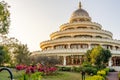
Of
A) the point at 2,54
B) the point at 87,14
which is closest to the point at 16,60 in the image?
the point at 2,54

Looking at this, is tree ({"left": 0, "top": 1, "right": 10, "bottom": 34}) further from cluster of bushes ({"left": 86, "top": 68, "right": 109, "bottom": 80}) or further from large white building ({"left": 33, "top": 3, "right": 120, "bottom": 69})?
large white building ({"left": 33, "top": 3, "right": 120, "bottom": 69})

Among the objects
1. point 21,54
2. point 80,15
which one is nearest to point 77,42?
point 80,15

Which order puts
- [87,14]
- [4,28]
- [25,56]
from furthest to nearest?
[87,14], [25,56], [4,28]

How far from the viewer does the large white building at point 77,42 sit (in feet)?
166

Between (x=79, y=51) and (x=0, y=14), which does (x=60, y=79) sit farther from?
(x=79, y=51)

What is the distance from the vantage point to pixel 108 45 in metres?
57.3

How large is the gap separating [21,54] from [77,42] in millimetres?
15601

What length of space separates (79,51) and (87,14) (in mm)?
21029

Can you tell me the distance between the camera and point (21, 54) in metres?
43.5

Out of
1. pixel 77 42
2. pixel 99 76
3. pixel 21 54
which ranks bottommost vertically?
pixel 99 76

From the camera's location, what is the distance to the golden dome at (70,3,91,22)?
65812 millimetres

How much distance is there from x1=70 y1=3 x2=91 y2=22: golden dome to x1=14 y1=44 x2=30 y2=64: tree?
72.9ft

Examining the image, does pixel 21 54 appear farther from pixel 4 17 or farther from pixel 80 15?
pixel 80 15

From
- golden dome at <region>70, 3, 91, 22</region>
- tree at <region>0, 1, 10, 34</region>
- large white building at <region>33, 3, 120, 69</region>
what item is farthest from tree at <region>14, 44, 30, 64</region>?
golden dome at <region>70, 3, 91, 22</region>
